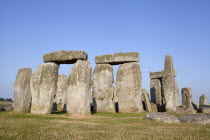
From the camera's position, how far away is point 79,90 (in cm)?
1165

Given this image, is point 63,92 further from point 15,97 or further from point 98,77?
point 15,97

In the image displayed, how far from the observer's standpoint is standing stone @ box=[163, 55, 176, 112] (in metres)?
16.4

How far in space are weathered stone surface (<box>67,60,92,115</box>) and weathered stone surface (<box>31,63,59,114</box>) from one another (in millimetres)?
1089

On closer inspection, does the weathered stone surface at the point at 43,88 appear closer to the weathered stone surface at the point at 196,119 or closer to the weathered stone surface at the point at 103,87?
the weathered stone surface at the point at 103,87

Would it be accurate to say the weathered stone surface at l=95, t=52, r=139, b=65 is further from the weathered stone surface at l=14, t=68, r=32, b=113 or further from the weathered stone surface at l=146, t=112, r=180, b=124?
the weathered stone surface at l=146, t=112, r=180, b=124

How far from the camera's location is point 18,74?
13219mm

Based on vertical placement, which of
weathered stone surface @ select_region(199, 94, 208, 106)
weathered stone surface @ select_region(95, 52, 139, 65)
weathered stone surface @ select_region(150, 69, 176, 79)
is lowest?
weathered stone surface @ select_region(199, 94, 208, 106)

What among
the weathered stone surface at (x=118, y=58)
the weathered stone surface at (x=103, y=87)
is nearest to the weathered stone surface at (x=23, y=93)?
the weathered stone surface at (x=103, y=87)

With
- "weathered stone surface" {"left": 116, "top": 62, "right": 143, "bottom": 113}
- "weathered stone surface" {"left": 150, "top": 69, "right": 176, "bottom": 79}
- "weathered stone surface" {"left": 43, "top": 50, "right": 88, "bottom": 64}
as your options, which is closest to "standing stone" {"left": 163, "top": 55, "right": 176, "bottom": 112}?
"weathered stone surface" {"left": 116, "top": 62, "right": 143, "bottom": 113}

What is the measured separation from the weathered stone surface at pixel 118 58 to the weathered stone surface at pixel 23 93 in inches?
224

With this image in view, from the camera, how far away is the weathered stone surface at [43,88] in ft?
39.4

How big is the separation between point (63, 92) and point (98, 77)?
16.6 ft

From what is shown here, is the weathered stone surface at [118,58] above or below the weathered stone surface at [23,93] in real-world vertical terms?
above

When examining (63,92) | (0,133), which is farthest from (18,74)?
(0,133)
